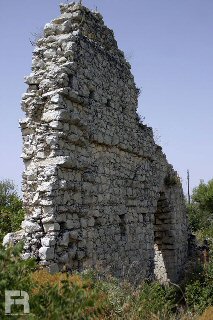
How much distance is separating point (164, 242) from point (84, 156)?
6.95m

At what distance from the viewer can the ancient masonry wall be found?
6.26 metres

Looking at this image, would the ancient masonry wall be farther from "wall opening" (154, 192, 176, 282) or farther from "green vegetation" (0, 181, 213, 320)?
"wall opening" (154, 192, 176, 282)

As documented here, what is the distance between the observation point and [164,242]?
13.0 metres

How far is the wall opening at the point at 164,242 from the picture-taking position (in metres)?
12.6

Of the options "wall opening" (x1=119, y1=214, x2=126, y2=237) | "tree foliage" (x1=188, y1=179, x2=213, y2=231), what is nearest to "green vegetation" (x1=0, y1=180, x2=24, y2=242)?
"wall opening" (x1=119, y1=214, x2=126, y2=237)

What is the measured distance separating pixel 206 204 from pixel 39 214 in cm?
2412

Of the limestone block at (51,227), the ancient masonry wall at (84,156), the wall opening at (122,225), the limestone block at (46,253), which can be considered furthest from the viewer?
the wall opening at (122,225)

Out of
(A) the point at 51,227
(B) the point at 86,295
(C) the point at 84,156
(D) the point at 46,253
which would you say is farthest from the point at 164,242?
(B) the point at 86,295

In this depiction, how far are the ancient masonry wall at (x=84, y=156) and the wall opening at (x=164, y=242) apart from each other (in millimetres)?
3064

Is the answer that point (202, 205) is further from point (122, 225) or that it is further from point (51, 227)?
point (51, 227)

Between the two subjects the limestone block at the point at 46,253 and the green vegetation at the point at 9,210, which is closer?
the limestone block at the point at 46,253

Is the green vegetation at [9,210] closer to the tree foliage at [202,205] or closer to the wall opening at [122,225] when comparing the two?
the wall opening at [122,225]

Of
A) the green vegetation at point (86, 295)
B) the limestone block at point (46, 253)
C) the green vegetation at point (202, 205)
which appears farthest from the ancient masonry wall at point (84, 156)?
the green vegetation at point (202, 205)

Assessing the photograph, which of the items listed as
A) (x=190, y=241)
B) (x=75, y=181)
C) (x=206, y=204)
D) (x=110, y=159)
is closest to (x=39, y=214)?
(x=75, y=181)
